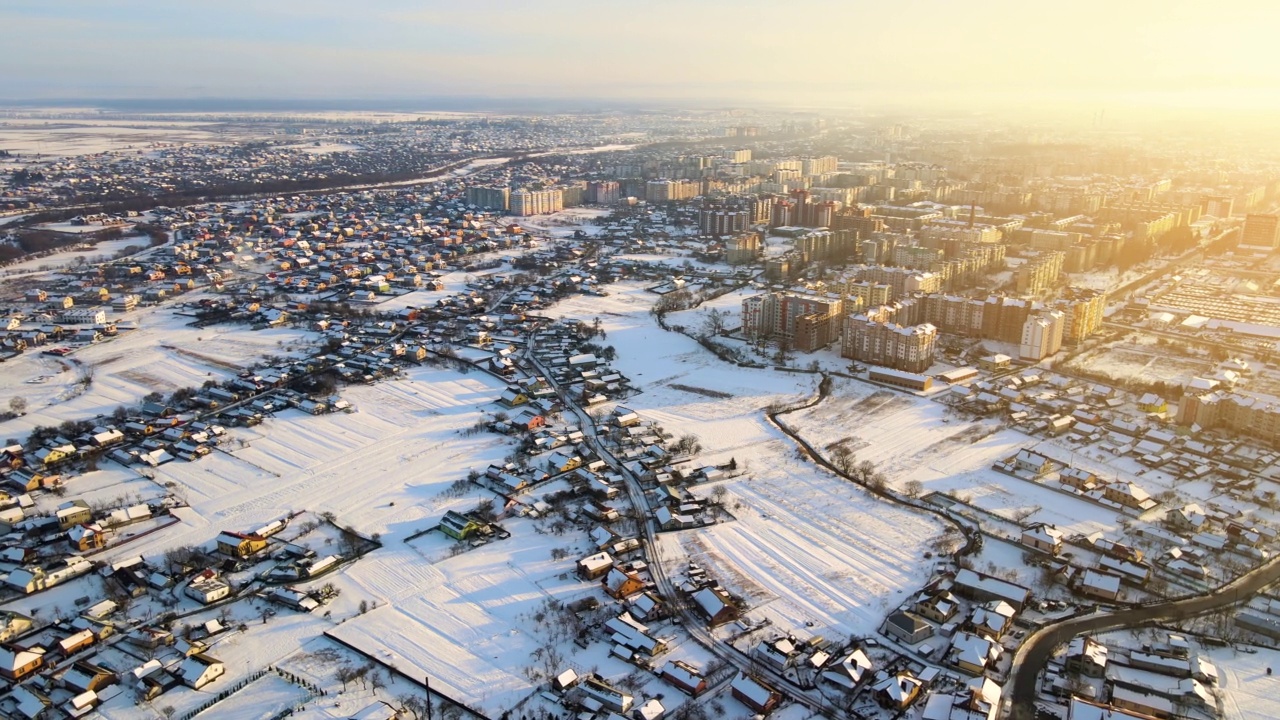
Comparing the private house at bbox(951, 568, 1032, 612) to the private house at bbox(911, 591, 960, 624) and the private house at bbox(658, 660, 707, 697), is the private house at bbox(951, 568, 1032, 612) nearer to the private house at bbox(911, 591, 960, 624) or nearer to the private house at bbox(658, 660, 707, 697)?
the private house at bbox(911, 591, 960, 624)

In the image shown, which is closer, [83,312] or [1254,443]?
[1254,443]

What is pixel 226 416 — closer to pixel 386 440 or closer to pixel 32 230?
pixel 386 440

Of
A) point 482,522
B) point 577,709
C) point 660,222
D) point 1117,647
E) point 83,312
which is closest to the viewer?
point 577,709

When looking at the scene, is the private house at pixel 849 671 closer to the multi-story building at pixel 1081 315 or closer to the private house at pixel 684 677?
the private house at pixel 684 677

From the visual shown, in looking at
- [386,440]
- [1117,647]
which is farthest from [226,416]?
[1117,647]

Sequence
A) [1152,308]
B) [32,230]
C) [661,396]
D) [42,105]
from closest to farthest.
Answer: [661,396], [1152,308], [32,230], [42,105]

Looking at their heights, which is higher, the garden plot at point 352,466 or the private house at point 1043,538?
the private house at point 1043,538

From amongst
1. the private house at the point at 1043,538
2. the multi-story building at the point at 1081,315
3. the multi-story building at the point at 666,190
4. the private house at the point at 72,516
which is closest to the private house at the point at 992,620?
the private house at the point at 1043,538
